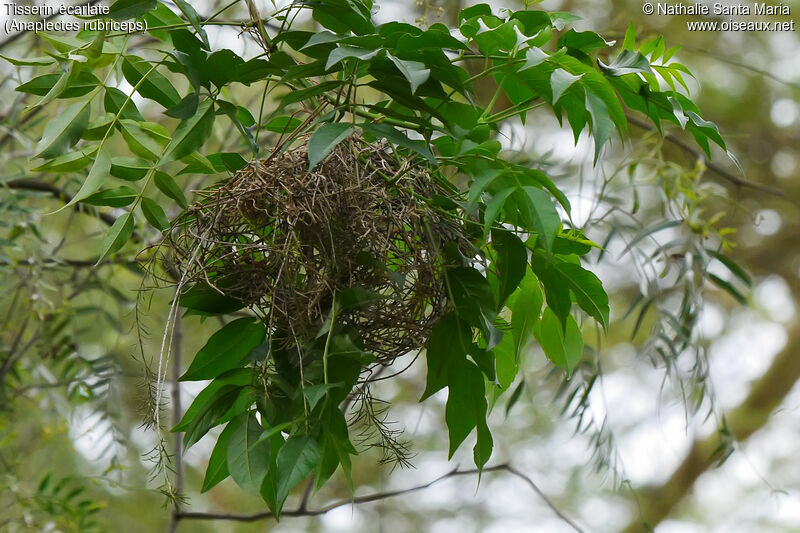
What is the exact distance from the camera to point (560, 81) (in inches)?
21.9

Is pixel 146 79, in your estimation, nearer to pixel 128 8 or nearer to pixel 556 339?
pixel 128 8

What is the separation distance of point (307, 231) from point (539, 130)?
1.88 metres

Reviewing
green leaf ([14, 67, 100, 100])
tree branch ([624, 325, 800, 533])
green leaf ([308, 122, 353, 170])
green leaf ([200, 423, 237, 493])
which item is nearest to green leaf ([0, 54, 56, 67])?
green leaf ([14, 67, 100, 100])

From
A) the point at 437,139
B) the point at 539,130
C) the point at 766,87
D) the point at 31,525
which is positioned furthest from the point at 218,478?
the point at 766,87

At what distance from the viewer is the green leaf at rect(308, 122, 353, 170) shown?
0.57 meters

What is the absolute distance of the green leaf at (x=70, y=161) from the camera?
62 cm

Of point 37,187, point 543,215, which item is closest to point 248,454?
point 543,215

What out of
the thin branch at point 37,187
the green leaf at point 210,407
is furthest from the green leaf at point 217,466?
the thin branch at point 37,187

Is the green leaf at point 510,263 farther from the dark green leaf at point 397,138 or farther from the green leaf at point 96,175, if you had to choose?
the green leaf at point 96,175

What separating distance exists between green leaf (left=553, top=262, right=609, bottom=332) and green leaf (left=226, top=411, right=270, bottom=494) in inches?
10.6

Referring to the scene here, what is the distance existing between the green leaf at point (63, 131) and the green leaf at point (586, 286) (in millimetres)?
383

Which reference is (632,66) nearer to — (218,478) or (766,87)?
(218,478)

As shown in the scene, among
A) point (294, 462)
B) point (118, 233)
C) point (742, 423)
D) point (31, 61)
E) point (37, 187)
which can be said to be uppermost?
point (37, 187)

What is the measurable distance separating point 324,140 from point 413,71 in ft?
0.27
